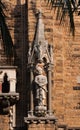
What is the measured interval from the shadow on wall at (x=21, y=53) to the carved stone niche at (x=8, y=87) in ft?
1.70

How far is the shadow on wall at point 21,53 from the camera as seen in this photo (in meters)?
13.1

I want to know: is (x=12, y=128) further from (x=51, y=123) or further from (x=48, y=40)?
(x=48, y=40)

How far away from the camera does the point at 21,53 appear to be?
13477mm

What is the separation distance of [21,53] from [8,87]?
3.85ft

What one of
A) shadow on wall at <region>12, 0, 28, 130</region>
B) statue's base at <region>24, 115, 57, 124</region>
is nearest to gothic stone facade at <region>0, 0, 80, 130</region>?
shadow on wall at <region>12, 0, 28, 130</region>

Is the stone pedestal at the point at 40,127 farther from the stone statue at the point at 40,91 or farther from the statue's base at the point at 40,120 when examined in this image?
the stone statue at the point at 40,91

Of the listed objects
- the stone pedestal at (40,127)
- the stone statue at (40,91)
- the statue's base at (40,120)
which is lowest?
the stone pedestal at (40,127)

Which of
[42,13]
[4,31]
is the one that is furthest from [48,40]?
[4,31]

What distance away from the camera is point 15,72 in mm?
12633

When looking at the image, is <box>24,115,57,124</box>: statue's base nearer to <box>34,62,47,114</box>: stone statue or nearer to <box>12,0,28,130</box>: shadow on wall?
<box>34,62,47,114</box>: stone statue

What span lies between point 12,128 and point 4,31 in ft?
30.6

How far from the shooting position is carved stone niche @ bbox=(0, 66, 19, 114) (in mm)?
12061

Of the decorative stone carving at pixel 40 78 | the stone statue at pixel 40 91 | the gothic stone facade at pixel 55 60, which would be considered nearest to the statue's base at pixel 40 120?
the decorative stone carving at pixel 40 78

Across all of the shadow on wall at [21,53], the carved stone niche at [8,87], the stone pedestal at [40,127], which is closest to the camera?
the carved stone niche at [8,87]
